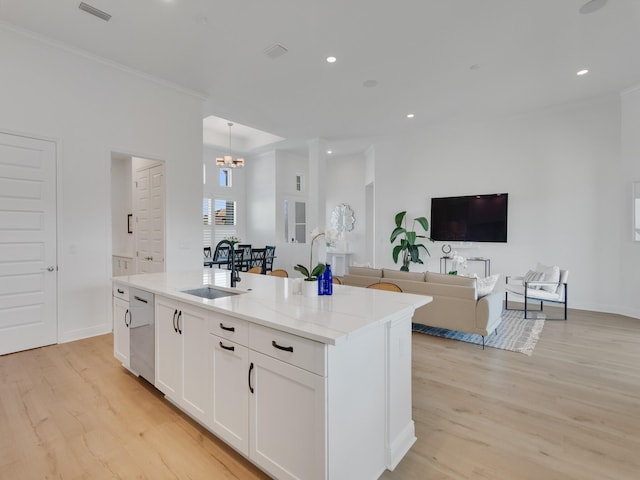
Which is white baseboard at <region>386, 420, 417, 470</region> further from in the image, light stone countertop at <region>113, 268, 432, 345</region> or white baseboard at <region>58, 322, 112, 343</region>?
white baseboard at <region>58, 322, 112, 343</region>

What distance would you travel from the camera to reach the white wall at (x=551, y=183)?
5.31 meters

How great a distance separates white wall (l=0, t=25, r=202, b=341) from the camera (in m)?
3.55

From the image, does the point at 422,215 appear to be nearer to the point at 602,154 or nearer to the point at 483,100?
the point at 483,100

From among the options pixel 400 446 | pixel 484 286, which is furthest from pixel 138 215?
pixel 484 286

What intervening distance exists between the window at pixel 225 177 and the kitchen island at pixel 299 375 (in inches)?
292

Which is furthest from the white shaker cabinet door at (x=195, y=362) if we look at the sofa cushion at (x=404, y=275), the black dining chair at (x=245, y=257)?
the black dining chair at (x=245, y=257)

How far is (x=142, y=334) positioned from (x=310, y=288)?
1.59m

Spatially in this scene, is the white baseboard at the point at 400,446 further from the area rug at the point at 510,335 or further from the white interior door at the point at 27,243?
the white interior door at the point at 27,243

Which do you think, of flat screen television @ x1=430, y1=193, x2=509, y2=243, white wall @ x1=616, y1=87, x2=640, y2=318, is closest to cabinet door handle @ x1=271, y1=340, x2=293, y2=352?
flat screen television @ x1=430, y1=193, x2=509, y2=243

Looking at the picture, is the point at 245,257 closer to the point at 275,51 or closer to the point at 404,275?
the point at 404,275

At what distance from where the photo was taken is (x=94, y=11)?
3.21 m

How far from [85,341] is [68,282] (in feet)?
2.48

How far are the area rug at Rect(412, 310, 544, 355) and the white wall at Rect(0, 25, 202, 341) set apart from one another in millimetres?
4140

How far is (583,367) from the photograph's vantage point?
3.21 m
